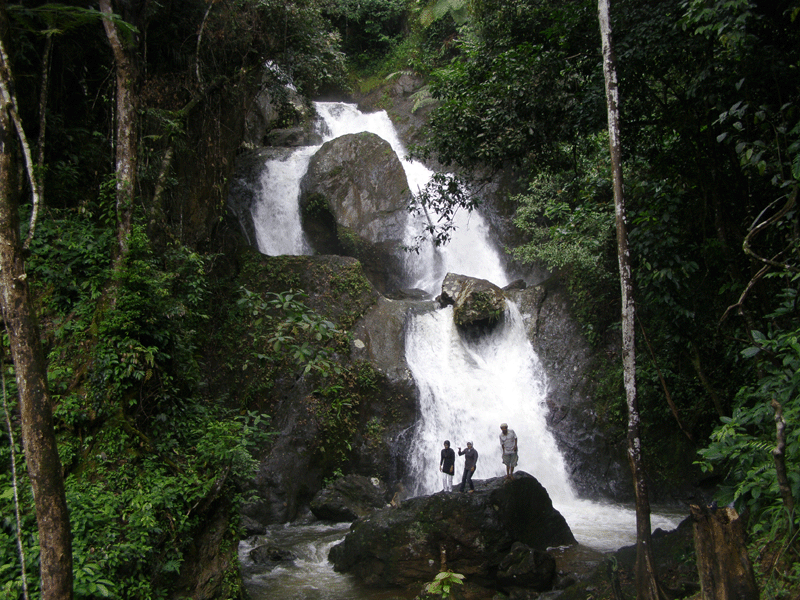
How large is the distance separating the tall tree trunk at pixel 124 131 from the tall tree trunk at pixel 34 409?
3196mm

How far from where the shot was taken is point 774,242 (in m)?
6.07

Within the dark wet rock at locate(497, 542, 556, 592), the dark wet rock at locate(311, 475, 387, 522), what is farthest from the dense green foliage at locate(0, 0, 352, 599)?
the dark wet rock at locate(311, 475, 387, 522)

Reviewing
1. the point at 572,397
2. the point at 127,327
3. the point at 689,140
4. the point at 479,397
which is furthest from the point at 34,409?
the point at 572,397

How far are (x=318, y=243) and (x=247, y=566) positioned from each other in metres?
11.8

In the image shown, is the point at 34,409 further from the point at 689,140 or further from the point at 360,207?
the point at 360,207

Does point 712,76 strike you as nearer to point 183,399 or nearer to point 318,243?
point 183,399

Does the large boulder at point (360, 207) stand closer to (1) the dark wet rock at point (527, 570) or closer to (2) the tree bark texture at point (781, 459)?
(1) the dark wet rock at point (527, 570)

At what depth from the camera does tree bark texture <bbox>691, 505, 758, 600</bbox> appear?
143 inches

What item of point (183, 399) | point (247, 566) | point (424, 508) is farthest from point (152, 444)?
point (424, 508)

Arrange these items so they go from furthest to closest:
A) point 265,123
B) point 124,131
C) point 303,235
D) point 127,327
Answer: point 265,123 < point 303,235 < point 124,131 < point 127,327

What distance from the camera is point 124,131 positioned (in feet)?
23.5

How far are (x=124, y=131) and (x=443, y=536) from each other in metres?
7.61

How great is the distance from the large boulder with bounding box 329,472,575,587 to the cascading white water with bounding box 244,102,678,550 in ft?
5.74

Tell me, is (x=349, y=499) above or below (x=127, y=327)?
below
